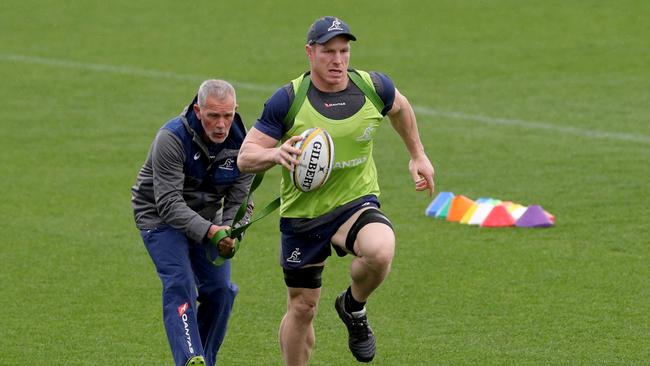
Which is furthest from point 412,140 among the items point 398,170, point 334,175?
point 398,170

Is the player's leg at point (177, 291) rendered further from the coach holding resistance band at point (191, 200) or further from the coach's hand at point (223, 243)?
the coach's hand at point (223, 243)

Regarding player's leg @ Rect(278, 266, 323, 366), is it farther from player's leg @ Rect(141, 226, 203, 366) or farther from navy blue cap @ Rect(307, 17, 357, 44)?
navy blue cap @ Rect(307, 17, 357, 44)

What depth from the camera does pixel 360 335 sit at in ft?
30.6

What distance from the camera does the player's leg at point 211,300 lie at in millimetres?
9664

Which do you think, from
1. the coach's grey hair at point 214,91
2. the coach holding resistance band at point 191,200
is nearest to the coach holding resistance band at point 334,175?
the coach's grey hair at point 214,91

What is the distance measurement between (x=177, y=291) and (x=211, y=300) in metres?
0.65

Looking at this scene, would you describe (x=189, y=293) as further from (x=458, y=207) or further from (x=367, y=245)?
(x=458, y=207)

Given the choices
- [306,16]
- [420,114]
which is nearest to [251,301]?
[420,114]

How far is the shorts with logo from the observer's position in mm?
9094

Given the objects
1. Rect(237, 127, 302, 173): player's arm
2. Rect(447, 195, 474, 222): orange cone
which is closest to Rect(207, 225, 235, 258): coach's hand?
Rect(237, 127, 302, 173): player's arm

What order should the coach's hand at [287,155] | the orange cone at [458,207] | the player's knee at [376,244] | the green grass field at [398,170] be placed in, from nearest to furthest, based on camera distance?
the coach's hand at [287,155] < the player's knee at [376,244] < the green grass field at [398,170] < the orange cone at [458,207]

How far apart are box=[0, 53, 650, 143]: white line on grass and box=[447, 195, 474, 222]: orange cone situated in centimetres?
450

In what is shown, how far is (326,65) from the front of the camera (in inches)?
347

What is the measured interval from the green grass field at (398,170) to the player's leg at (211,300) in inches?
20.1
